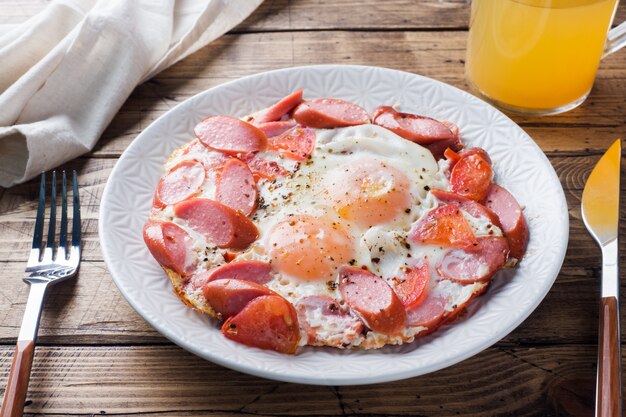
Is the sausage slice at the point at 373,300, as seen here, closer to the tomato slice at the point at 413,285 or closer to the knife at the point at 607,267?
the tomato slice at the point at 413,285

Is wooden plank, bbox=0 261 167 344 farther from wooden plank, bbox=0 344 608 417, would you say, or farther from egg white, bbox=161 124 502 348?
egg white, bbox=161 124 502 348

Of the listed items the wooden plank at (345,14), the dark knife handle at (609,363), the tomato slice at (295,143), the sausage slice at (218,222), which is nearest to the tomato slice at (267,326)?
the sausage slice at (218,222)

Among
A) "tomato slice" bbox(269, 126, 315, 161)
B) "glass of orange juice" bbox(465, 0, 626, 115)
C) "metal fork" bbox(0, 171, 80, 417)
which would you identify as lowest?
"metal fork" bbox(0, 171, 80, 417)

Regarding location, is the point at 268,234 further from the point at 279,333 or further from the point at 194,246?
the point at 279,333

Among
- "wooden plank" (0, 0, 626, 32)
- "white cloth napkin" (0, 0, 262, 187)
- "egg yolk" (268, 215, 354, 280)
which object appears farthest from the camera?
"wooden plank" (0, 0, 626, 32)

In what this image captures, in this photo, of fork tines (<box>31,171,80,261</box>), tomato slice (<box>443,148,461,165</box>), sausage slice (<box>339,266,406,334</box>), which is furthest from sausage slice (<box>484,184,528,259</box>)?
fork tines (<box>31,171,80,261</box>)

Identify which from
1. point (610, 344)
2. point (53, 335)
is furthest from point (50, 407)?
point (610, 344)
